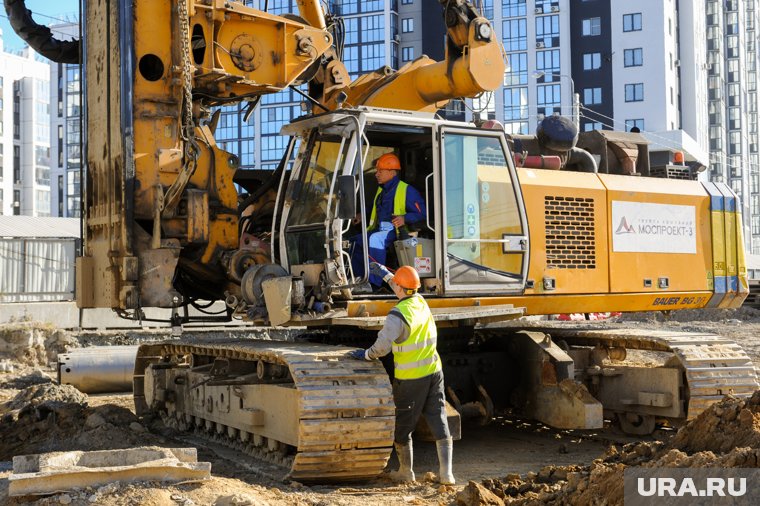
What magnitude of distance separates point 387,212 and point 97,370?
7076mm

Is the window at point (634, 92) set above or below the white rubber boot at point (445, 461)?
above

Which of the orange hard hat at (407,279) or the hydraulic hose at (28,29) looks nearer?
the orange hard hat at (407,279)

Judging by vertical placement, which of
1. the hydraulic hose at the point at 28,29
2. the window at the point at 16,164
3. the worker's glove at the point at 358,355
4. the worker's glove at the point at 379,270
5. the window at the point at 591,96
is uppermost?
the window at the point at 591,96

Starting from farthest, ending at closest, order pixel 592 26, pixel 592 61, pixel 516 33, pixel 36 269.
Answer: pixel 516 33 < pixel 592 26 < pixel 592 61 < pixel 36 269

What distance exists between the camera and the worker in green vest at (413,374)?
844 centimetres

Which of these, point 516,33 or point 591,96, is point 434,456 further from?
point 516,33

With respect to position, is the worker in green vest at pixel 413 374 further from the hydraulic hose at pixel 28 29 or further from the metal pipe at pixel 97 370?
the metal pipe at pixel 97 370

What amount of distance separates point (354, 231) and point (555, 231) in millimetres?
2080

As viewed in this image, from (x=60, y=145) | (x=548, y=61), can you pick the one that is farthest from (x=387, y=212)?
(x=60, y=145)

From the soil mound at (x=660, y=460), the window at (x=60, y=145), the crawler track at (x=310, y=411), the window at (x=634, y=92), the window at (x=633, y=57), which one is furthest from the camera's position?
the window at (x=60, y=145)

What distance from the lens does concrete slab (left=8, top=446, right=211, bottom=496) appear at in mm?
6859

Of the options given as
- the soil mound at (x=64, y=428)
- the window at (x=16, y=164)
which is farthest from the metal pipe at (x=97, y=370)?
the window at (x=16, y=164)

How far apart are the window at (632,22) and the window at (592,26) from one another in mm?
2552

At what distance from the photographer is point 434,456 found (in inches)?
392
